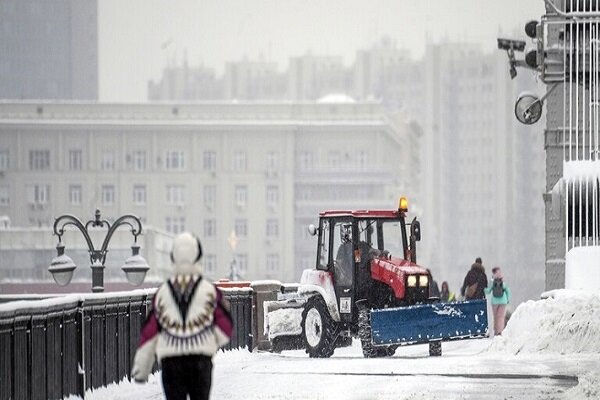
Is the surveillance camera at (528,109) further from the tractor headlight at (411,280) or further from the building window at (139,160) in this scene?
the building window at (139,160)

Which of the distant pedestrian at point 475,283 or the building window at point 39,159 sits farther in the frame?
the building window at point 39,159

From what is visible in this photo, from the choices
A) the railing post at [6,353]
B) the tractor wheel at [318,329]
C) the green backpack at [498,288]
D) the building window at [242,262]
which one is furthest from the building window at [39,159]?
the railing post at [6,353]

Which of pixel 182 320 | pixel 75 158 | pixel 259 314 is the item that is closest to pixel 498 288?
pixel 259 314

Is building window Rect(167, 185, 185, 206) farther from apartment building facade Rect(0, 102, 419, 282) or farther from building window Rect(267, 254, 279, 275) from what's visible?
building window Rect(267, 254, 279, 275)

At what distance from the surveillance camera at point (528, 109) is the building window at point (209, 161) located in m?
136

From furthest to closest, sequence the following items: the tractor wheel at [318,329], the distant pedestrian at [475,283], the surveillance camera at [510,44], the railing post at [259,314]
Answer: the surveillance camera at [510,44] < the distant pedestrian at [475,283] < the railing post at [259,314] < the tractor wheel at [318,329]

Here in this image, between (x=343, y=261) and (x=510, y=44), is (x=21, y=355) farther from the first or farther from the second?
(x=510, y=44)

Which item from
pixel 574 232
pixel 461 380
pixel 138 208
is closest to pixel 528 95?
pixel 574 232

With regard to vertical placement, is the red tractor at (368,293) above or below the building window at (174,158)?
below

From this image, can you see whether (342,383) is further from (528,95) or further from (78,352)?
(528,95)

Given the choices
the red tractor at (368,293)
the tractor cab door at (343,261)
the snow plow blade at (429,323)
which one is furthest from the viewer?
the tractor cab door at (343,261)

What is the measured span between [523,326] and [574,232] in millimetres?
8542

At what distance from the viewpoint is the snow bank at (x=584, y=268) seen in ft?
104

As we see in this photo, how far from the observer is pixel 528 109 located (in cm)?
4200
